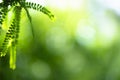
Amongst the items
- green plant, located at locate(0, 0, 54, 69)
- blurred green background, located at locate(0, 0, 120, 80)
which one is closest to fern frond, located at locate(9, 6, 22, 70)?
green plant, located at locate(0, 0, 54, 69)

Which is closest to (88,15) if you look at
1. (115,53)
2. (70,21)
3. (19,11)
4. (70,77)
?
(70,21)

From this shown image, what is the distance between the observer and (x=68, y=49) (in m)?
18.5

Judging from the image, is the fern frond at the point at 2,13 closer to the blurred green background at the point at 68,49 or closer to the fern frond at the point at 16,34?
the fern frond at the point at 16,34

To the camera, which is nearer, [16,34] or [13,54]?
[16,34]

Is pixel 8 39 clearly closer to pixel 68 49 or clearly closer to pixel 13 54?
pixel 13 54

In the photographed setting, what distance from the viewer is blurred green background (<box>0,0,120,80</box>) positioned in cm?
1778

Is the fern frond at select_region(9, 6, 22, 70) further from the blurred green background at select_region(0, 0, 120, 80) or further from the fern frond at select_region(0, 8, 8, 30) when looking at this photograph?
the blurred green background at select_region(0, 0, 120, 80)

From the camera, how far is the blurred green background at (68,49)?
700 inches

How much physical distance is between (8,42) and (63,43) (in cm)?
1729

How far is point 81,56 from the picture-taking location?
723 inches

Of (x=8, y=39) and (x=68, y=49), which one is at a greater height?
(x=8, y=39)

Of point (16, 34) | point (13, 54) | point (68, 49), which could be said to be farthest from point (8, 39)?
point (68, 49)

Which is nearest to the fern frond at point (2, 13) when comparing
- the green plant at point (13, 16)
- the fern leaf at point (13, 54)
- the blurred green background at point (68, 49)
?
the green plant at point (13, 16)

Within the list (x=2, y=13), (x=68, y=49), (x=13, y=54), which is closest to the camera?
(x=2, y=13)
